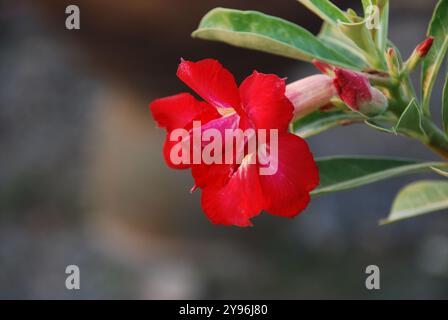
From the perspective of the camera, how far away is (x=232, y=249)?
263 cm

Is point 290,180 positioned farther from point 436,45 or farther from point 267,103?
point 436,45

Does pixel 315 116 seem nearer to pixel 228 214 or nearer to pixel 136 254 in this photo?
pixel 228 214

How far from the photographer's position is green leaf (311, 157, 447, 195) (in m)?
0.77

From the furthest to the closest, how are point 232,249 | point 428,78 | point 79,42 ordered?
point 232,249 → point 79,42 → point 428,78

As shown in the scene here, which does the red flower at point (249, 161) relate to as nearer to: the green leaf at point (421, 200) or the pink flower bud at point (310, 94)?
the pink flower bud at point (310, 94)

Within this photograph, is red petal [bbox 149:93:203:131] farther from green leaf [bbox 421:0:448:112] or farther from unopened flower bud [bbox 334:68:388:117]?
green leaf [bbox 421:0:448:112]

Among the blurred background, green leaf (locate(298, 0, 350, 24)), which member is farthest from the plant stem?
the blurred background

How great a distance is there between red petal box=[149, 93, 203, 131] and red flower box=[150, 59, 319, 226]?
0.02 meters

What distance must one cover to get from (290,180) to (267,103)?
6cm

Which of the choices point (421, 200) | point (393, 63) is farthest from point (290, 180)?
point (421, 200)

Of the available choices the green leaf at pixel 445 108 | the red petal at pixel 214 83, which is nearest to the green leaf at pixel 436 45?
the green leaf at pixel 445 108

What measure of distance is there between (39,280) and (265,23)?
2.39 meters

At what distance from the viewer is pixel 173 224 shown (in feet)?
8.39

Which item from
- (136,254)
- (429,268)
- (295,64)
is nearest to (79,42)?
Result: (295,64)
